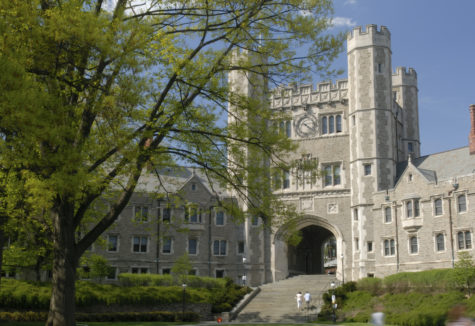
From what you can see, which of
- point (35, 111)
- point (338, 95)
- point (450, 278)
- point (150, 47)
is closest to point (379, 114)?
point (338, 95)

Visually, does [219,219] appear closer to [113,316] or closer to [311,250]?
[311,250]

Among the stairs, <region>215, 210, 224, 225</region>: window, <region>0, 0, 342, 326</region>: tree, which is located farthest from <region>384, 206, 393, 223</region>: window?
<region>0, 0, 342, 326</region>: tree

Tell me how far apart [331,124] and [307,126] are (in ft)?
6.35

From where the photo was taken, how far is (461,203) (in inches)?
1430

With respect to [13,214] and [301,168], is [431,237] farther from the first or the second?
[13,214]

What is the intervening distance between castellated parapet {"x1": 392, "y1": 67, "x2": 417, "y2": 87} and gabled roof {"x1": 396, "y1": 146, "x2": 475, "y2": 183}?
10.3m

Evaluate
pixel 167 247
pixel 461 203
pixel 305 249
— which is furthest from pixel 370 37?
pixel 167 247

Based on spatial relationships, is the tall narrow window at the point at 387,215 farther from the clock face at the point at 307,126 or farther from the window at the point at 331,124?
the clock face at the point at 307,126

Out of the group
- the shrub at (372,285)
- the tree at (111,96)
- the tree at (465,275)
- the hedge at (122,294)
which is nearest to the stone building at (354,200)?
the shrub at (372,285)

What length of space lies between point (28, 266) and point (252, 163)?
20166 mm

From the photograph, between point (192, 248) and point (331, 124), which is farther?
point (192, 248)

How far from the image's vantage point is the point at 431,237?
37.8 m

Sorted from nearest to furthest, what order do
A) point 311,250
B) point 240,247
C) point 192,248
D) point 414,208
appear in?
point 414,208
point 192,248
point 240,247
point 311,250

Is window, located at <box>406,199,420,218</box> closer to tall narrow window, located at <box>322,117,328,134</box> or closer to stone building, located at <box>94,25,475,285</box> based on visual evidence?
stone building, located at <box>94,25,475,285</box>
